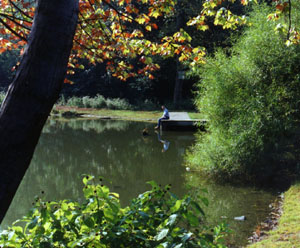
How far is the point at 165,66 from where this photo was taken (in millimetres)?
33531

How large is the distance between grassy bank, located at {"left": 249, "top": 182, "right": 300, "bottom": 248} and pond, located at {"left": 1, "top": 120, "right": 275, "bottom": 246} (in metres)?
0.47

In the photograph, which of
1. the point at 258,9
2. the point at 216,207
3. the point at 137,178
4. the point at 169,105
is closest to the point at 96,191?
the point at 216,207

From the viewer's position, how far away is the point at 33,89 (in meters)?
1.84

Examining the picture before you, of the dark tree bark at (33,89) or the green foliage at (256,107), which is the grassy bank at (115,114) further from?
the dark tree bark at (33,89)

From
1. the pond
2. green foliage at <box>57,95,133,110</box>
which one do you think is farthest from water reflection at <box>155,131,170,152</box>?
green foliage at <box>57,95,133,110</box>

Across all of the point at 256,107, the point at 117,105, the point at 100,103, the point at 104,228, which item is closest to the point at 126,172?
the point at 256,107

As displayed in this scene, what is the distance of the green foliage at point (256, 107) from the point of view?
8.87 metres

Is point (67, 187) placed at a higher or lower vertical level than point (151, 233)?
lower

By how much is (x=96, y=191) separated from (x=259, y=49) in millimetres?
7823

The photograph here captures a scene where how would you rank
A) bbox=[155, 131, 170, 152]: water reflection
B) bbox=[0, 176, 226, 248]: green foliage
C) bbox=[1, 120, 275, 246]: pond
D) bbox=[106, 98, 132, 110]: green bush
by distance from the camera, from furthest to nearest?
1. bbox=[106, 98, 132, 110]: green bush
2. bbox=[155, 131, 170, 152]: water reflection
3. bbox=[1, 120, 275, 246]: pond
4. bbox=[0, 176, 226, 248]: green foliage

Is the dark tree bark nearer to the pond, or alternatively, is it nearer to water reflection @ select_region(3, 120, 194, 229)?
the pond

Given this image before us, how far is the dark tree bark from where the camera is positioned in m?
1.81

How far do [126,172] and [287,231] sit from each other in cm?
599

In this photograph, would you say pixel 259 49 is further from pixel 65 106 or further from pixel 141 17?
pixel 65 106
